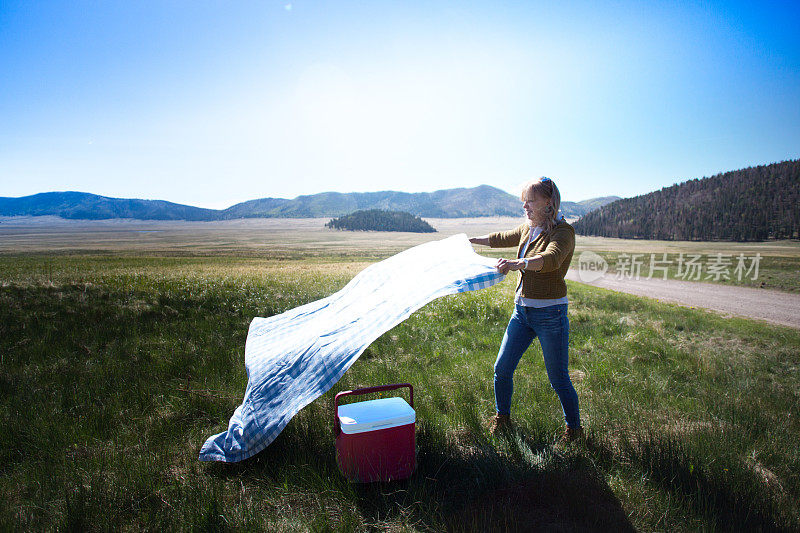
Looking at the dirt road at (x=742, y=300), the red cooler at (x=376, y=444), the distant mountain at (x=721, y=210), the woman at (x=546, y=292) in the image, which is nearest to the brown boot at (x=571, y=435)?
the woman at (x=546, y=292)

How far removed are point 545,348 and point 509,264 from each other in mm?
885

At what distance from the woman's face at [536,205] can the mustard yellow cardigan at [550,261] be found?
0.17m

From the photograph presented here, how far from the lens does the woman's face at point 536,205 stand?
3082 mm

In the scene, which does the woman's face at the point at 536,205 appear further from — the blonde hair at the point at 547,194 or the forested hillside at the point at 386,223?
the forested hillside at the point at 386,223

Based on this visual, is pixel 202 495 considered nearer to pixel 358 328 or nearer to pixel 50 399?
pixel 358 328

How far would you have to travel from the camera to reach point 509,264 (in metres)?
3.01

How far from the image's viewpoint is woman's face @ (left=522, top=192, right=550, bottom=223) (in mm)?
3082

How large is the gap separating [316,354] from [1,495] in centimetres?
256

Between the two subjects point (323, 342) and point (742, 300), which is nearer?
point (323, 342)

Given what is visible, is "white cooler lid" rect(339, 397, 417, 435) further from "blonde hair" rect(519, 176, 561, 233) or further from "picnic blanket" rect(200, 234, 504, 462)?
"blonde hair" rect(519, 176, 561, 233)

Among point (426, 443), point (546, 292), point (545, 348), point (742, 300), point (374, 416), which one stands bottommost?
point (742, 300)

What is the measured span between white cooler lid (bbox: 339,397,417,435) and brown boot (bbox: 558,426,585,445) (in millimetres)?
1598

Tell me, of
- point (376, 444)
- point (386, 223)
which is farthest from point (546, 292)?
point (386, 223)

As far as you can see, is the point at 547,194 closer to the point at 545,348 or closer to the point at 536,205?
the point at 536,205
